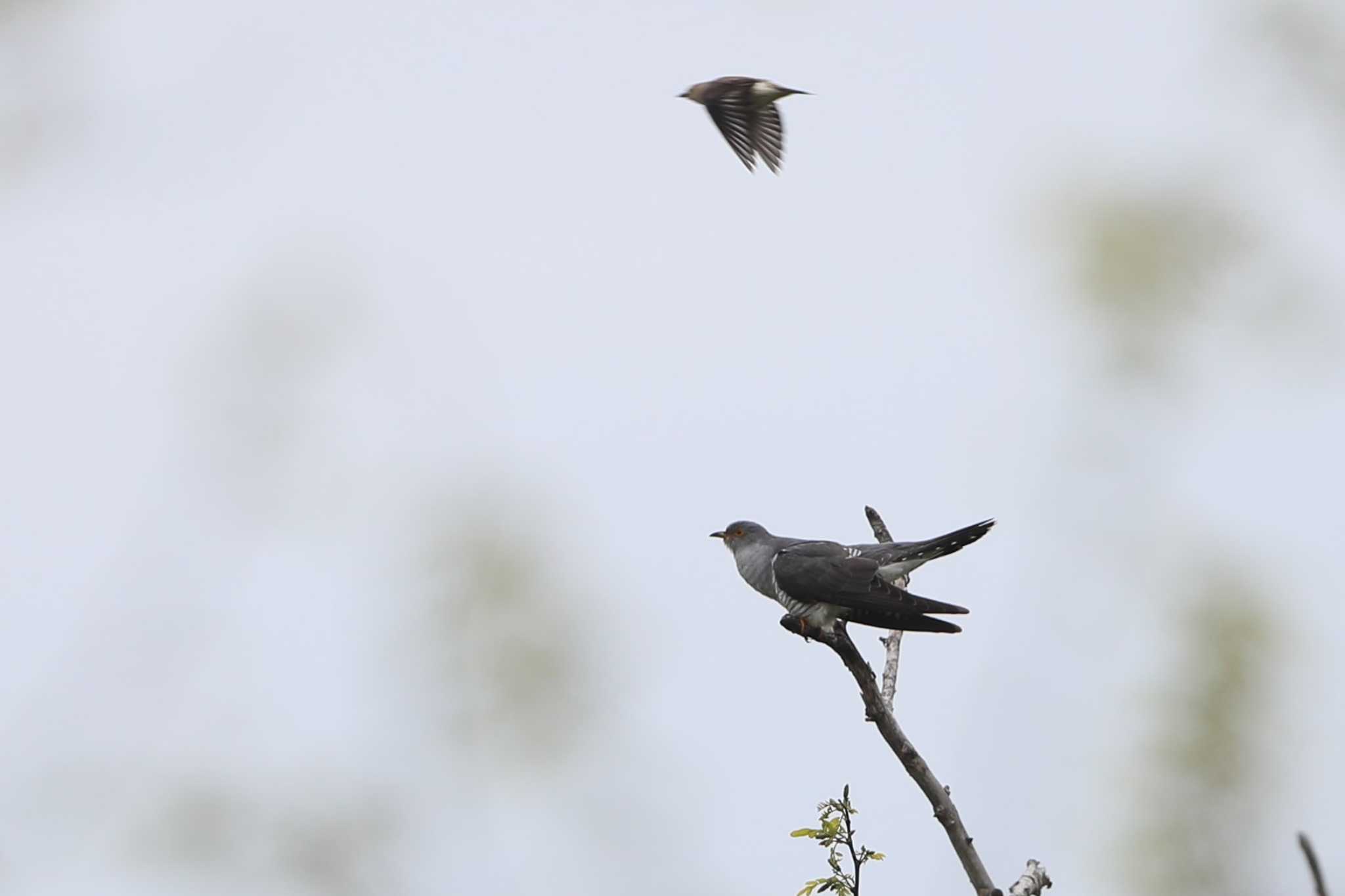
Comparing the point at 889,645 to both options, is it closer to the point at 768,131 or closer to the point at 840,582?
the point at 840,582

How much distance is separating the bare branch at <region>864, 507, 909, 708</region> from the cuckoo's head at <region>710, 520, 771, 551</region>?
55.5 inches

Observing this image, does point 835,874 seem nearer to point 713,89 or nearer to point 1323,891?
point 1323,891

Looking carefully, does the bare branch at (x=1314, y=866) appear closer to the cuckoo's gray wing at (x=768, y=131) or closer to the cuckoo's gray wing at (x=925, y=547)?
the cuckoo's gray wing at (x=925, y=547)

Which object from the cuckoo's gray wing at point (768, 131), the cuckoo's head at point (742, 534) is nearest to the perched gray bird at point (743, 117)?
the cuckoo's gray wing at point (768, 131)

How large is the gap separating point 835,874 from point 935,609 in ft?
4.88

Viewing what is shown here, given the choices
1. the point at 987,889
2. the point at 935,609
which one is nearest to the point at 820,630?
the point at 935,609

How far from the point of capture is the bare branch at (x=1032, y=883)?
386 cm

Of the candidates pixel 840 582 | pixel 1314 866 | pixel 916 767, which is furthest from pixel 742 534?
pixel 1314 866

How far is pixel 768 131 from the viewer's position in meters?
7.40

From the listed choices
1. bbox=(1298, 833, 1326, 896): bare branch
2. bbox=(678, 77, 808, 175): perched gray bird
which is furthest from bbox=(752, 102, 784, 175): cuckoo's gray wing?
bbox=(1298, 833, 1326, 896): bare branch

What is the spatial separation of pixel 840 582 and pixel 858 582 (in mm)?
86

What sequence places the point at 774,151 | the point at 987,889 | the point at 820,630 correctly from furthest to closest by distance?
1. the point at 774,151
2. the point at 820,630
3. the point at 987,889

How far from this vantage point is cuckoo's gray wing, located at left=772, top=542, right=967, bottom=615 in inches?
217

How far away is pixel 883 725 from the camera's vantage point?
431 cm
